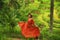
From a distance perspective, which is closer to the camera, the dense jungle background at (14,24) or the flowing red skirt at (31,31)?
the flowing red skirt at (31,31)

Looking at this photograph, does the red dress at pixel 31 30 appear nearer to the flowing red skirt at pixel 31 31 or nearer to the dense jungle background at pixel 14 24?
the flowing red skirt at pixel 31 31

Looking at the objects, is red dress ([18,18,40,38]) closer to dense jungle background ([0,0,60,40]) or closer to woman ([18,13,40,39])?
woman ([18,13,40,39])

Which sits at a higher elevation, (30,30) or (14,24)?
(30,30)

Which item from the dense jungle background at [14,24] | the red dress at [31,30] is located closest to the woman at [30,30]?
the red dress at [31,30]

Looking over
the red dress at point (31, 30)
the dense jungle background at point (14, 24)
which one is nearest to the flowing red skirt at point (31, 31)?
the red dress at point (31, 30)

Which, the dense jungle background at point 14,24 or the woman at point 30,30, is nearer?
the woman at point 30,30

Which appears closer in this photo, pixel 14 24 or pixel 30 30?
pixel 30 30

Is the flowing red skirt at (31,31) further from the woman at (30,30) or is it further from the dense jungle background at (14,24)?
the dense jungle background at (14,24)

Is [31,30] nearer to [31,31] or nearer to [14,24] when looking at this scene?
[31,31]

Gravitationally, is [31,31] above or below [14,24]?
above

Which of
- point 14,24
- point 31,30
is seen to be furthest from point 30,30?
point 14,24

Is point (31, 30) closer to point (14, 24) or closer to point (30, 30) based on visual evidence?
point (30, 30)

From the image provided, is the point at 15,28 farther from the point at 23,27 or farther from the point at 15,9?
the point at 23,27

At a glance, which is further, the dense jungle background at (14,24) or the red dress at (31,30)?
the dense jungle background at (14,24)
